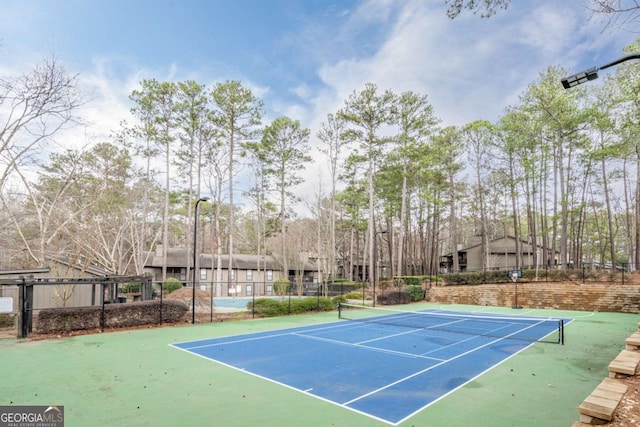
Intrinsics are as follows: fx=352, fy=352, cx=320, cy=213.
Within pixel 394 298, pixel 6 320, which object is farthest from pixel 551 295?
pixel 6 320

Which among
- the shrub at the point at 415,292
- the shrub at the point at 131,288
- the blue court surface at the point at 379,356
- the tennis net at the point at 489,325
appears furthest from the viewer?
the shrub at the point at 131,288

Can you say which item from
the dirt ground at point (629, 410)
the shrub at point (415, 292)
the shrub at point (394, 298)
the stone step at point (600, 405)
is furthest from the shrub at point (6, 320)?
the shrub at point (415, 292)

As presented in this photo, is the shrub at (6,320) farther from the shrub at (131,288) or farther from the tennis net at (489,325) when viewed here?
the shrub at (131,288)

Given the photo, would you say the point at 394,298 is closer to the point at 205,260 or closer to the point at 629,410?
the point at 629,410

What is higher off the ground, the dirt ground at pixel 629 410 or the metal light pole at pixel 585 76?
the metal light pole at pixel 585 76

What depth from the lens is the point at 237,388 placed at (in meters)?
5.94

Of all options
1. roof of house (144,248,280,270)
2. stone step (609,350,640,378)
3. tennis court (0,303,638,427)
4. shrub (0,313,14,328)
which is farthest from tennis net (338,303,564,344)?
roof of house (144,248,280,270)

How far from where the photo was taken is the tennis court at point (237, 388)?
15.2ft

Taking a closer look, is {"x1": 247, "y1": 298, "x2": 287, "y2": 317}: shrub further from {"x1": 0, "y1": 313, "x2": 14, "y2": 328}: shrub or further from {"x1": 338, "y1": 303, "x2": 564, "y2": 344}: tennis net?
{"x1": 0, "y1": 313, "x2": 14, "y2": 328}: shrub

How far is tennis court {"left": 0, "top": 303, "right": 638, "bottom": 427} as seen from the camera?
4637mm

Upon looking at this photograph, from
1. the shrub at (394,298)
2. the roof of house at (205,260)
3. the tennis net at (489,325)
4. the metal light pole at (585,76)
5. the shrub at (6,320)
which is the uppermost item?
the metal light pole at (585,76)

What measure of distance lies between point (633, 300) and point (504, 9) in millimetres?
18987

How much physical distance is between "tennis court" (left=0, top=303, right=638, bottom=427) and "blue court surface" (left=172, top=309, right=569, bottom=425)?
0.10m

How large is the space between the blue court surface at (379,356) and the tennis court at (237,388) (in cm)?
10
